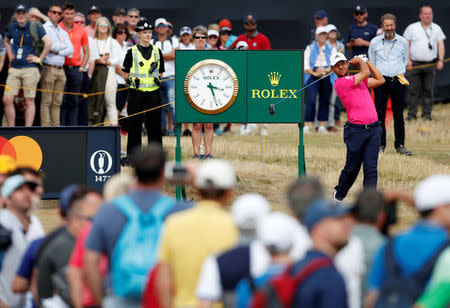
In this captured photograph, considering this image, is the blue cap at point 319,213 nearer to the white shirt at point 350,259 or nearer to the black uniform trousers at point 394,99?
the white shirt at point 350,259

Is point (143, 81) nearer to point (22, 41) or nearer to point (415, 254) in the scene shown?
point (22, 41)

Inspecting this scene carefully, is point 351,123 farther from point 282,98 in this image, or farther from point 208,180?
point 208,180

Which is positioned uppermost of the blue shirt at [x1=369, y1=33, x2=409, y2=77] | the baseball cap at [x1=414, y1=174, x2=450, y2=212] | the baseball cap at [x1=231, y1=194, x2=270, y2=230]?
the blue shirt at [x1=369, y1=33, x2=409, y2=77]

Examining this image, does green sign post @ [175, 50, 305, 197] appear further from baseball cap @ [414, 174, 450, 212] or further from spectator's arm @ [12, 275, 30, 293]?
baseball cap @ [414, 174, 450, 212]

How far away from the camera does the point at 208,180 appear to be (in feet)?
17.3

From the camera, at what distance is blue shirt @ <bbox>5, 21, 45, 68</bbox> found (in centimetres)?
1441

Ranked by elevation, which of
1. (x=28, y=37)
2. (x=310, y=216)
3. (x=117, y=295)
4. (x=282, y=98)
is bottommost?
(x=117, y=295)

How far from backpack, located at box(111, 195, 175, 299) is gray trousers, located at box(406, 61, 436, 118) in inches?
576

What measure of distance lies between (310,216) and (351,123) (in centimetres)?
694

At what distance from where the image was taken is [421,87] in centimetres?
1969

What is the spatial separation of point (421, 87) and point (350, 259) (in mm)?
14928

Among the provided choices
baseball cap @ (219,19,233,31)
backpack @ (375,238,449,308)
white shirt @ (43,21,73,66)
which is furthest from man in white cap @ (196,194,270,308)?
baseball cap @ (219,19,233,31)

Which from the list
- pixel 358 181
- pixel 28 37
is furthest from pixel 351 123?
pixel 28 37

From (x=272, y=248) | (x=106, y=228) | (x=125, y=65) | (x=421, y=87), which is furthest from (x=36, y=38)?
(x=272, y=248)
